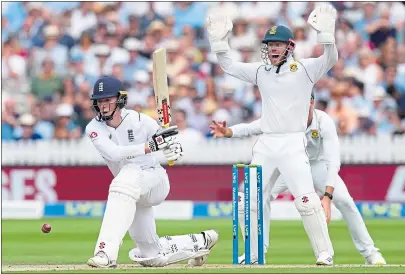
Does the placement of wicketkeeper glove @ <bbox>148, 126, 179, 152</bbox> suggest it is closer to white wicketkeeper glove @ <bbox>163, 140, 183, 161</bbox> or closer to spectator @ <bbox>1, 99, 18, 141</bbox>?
white wicketkeeper glove @ <bbox>163, 140, 183, 161</bbox>

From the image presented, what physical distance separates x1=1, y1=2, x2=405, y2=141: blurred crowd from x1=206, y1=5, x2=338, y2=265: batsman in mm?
6016

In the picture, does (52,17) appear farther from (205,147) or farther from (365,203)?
(365,203)

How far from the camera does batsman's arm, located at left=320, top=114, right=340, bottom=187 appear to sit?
7.36 meters

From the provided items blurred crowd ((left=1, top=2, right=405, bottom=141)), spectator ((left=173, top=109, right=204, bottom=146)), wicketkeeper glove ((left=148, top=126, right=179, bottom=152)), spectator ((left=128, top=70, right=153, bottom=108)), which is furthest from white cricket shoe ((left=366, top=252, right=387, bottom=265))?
spectator ((left=128, top=70, right=153, bottom=108))

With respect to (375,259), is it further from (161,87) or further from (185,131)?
(185,131)

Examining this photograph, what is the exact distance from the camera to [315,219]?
275 inches

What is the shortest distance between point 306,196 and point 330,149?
0.66m

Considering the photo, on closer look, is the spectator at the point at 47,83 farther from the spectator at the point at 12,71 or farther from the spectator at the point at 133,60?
the spectator at the point at 133,60

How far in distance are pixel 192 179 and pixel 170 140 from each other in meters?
6.35

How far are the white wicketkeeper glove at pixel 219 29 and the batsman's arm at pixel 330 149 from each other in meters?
0.89

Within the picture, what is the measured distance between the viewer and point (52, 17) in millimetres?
15312

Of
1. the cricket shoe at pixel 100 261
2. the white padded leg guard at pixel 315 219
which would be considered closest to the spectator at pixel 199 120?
the white padded leg guard at pixel 315 219

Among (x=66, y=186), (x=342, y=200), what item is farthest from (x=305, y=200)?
(x=66, y=186)

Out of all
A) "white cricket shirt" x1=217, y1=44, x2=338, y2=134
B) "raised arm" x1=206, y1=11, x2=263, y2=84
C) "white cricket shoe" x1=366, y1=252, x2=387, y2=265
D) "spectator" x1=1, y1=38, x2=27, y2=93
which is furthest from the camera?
"spectator" x1=1, y1=38, x2=27, y2=93
